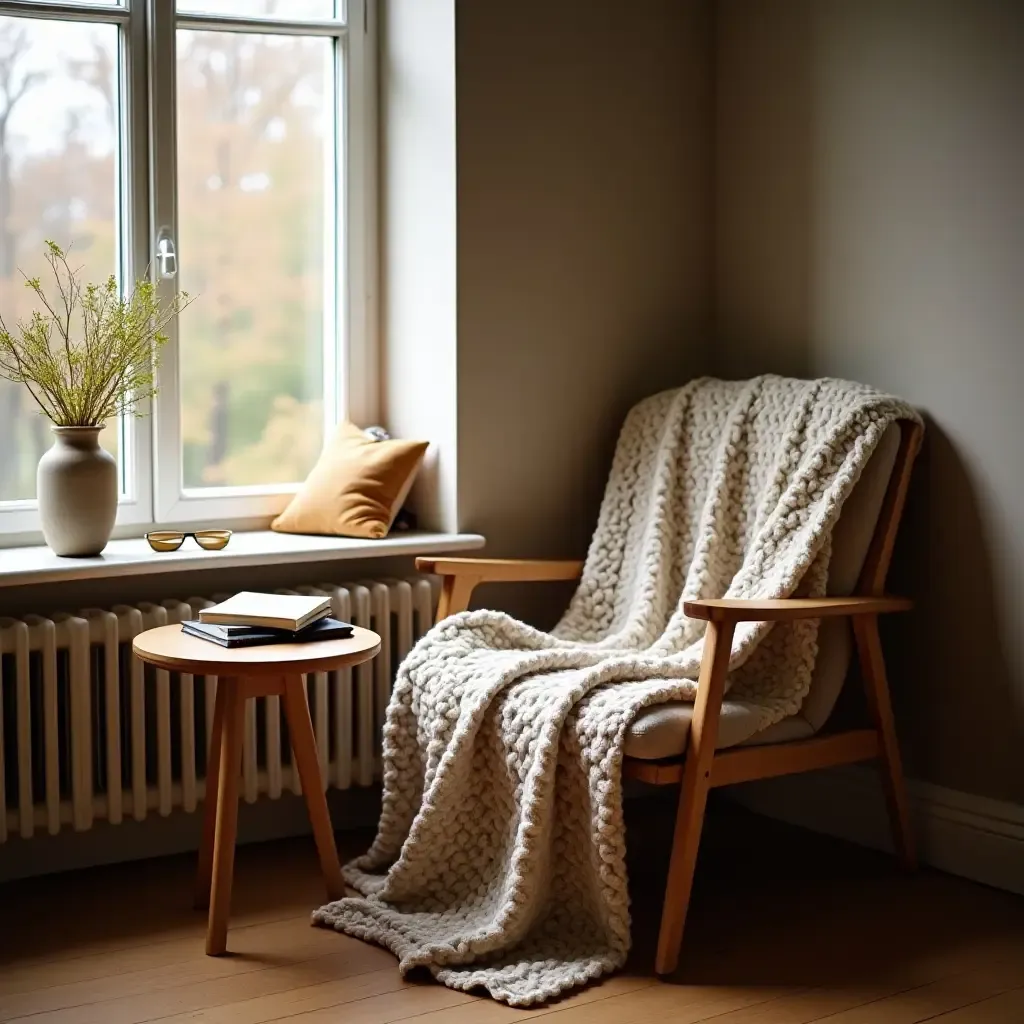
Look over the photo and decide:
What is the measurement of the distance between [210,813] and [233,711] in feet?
0.98

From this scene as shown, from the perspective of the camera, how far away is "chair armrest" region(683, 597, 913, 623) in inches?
94.7

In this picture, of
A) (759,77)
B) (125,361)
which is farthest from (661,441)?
(125,361)

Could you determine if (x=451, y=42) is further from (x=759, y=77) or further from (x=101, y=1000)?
(x=101, y=1000)

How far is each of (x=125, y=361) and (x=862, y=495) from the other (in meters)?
1.48

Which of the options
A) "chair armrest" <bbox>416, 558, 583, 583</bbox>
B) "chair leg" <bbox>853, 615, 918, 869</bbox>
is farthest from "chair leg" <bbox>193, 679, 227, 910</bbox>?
"chair leg" <bbox>853, 615, 918, 869</bbox>

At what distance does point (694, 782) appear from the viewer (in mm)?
2408

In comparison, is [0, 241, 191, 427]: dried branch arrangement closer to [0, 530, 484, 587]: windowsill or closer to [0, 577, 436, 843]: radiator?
[0, 530, 484, 587]: windowsill

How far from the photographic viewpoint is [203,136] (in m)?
3.15

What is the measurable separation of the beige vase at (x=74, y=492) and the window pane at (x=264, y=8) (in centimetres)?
99

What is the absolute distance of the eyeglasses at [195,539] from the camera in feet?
9.55

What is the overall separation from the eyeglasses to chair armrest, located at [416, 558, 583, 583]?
0.41 m

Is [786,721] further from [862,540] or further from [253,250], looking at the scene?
[253,250]

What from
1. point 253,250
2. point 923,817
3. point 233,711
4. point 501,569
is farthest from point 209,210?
point 923,817

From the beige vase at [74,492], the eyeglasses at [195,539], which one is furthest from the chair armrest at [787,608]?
the beige vase at [74,492]
